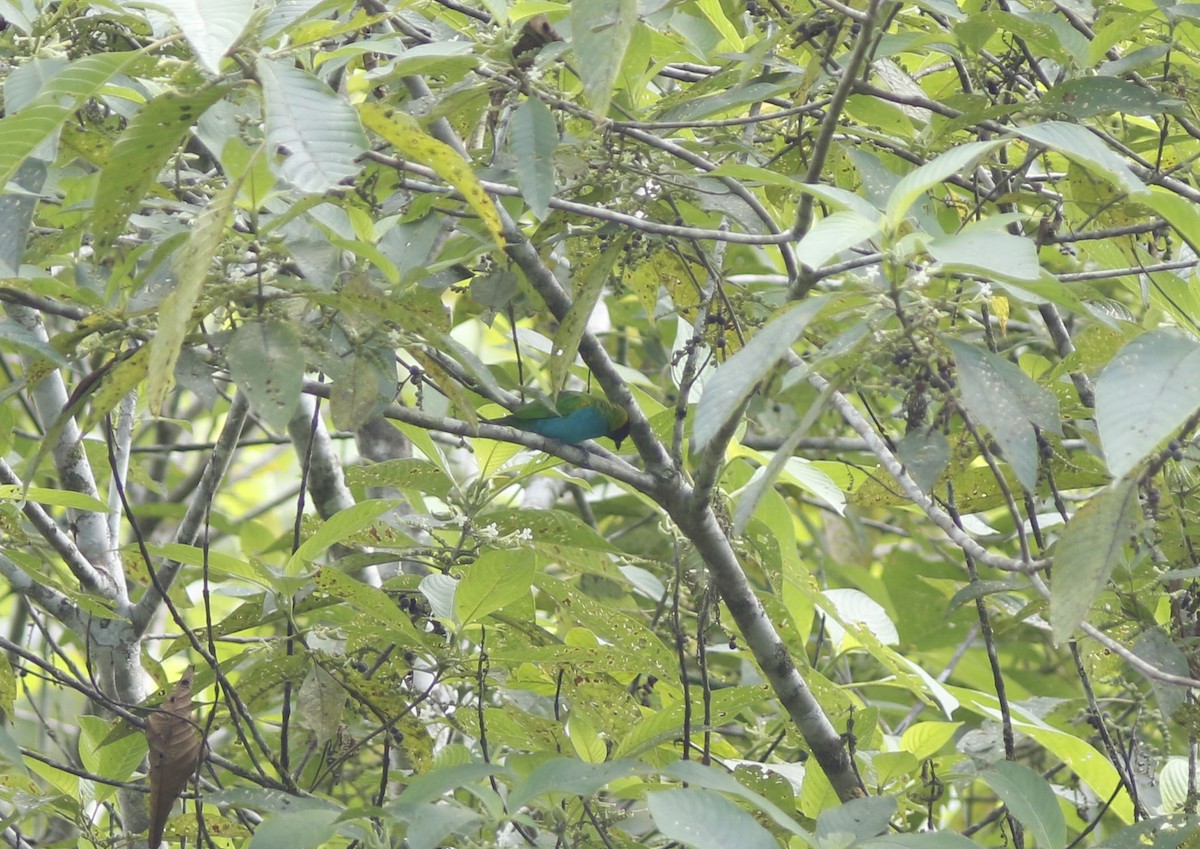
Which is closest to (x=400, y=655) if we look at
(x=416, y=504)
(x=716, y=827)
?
(x=416, y=504)

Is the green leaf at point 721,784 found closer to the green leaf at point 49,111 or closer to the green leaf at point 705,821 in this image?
the green leaf at point 705,821

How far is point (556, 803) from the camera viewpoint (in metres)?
2.29

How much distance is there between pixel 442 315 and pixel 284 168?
868 millimetres

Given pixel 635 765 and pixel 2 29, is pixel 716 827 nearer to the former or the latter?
pixel 635 765

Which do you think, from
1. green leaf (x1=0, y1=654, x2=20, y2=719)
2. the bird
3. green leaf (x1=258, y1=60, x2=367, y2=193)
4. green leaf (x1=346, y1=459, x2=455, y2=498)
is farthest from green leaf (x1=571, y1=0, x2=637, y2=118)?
the bird

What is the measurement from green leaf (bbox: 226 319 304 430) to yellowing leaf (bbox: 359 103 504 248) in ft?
1.18

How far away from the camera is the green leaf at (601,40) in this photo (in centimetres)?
188

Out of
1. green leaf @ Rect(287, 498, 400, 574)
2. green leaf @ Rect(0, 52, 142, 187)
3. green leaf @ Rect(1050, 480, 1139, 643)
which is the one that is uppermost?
green leaf @ Rect(0, 52, 142, 187)

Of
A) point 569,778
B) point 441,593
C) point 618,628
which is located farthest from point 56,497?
point 569,778

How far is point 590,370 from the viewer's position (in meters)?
2.76

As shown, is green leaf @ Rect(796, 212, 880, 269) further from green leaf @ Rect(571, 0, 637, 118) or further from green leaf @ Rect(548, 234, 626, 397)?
green leaf @ Rect(548, 234, 626, 397)

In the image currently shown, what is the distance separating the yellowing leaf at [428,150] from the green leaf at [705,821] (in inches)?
35.2

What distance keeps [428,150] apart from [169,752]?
4.27ft

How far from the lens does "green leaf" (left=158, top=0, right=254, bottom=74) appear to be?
153 cm
